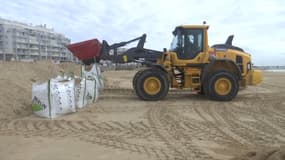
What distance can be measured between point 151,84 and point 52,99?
3989 mm

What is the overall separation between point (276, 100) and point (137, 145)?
278 inches

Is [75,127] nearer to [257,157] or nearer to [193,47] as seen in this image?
[257,157]

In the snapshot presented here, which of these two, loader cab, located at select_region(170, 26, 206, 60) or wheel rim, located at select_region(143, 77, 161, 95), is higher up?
loader cab, located at select_region(170, 26, 206, 60)

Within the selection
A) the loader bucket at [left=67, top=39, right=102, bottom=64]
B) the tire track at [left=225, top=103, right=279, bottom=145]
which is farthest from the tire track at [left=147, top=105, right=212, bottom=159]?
the loader bucket at [left=67, top=39, right=102, bottom=64]

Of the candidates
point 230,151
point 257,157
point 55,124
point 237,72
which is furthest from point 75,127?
point 237,72

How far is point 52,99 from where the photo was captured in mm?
7887

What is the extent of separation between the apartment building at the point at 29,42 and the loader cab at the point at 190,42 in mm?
71802

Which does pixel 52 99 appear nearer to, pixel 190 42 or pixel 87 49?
pixel 87 49

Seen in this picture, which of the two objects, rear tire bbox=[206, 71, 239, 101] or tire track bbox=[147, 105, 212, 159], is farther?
rear tire bbox=[206, 71, 239, 101]

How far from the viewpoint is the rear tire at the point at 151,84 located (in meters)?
11.0

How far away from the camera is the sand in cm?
520

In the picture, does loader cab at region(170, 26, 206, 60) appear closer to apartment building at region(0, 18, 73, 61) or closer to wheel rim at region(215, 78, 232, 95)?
wheel rim at region(215, 78, 232, 95)

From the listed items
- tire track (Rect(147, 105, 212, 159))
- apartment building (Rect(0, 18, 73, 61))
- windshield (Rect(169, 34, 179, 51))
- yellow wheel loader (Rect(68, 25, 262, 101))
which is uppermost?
apartment building (Rect(0, 18, 73, 61))

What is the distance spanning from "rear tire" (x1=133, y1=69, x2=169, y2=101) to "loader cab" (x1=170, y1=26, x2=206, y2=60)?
3.35 feet
